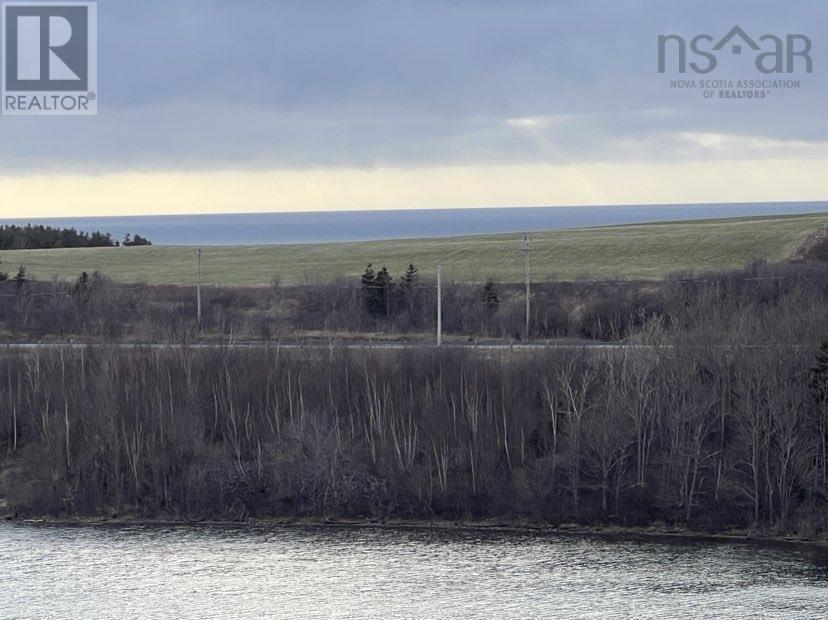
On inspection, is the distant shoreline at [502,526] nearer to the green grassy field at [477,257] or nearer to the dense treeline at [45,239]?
the green grassy field at [477,257]

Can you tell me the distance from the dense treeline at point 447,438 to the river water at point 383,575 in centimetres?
196

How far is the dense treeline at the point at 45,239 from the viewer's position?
4599 inches

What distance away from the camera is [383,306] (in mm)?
71312

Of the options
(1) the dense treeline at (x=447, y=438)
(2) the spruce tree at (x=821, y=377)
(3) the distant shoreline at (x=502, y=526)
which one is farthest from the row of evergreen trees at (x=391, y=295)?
(2) the spruce tree at (x=821, y=377)

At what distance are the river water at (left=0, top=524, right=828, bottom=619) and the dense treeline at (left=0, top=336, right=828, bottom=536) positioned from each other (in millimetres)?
1964

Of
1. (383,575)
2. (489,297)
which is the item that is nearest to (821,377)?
(383,575)

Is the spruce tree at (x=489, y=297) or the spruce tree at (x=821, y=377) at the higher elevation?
the spruce tree at (x=489, y=297)

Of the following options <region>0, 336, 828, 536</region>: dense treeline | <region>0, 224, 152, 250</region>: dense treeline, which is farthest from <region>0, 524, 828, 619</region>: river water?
<region>0, 224, 152, 250</region>: dense treeline

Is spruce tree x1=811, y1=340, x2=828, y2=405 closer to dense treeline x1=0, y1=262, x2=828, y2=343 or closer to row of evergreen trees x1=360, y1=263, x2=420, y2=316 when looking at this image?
dense treeline x1=0, y1=262, x2=828, y2=343

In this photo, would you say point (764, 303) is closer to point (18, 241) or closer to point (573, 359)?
point (573, 359)

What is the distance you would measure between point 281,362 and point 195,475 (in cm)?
662

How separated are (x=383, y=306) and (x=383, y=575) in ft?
117

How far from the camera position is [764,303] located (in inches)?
2462

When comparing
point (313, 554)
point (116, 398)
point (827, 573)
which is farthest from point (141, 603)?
point (827, 573)
